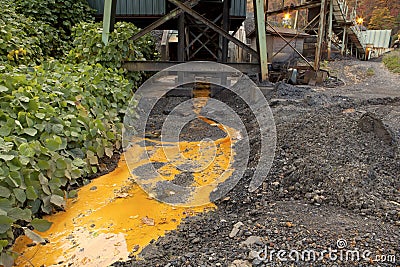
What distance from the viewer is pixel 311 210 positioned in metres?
2.62

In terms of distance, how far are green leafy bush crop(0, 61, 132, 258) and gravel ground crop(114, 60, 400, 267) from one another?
3.00ft

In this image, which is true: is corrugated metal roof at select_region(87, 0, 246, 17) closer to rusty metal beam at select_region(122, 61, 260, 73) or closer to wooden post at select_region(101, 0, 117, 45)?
wooden post at select_region(101, 0, 117, 45)

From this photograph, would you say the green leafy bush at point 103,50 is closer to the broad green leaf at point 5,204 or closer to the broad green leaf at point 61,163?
the broad green leaf at point 61,163

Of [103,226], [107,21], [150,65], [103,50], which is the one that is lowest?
[103,226]

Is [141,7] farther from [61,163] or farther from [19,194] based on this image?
[19,194]

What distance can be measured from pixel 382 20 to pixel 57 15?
2655cm

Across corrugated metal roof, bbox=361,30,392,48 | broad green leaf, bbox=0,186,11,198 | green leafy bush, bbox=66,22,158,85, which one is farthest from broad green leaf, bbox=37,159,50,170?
corrugated metal roof, bbox=361,30,392,48

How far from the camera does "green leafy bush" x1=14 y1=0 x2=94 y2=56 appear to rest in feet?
23.6

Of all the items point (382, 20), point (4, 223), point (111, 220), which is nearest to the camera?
point (4, 223)

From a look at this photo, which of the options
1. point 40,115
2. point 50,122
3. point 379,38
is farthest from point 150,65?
point 379,38

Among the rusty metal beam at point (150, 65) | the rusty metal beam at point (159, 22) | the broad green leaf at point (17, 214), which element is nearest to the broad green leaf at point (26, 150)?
the broad green leaf at point (17, 214)

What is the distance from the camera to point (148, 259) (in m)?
2.29

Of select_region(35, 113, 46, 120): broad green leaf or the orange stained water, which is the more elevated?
select_region(35, 113, 46, 120): broad green leaf

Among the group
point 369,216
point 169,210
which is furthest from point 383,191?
point 169,210
